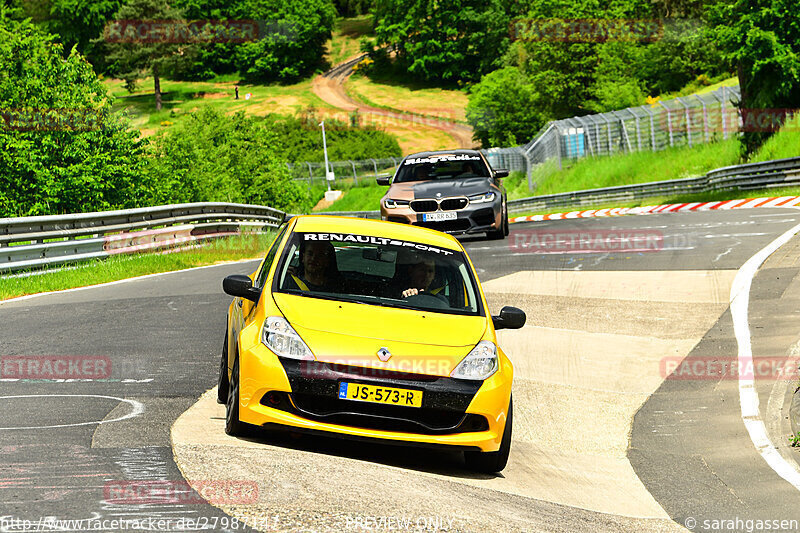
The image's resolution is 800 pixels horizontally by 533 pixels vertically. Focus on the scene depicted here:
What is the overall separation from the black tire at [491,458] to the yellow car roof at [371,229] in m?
1.68

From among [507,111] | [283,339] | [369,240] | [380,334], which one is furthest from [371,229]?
[507,111]

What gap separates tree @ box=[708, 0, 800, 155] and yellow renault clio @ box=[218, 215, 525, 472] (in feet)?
95.5

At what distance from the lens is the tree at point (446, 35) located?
394 ft

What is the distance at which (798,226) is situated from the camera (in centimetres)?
1978

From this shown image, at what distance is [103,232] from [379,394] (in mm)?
13943

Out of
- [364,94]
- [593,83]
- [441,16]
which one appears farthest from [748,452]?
[441,16]

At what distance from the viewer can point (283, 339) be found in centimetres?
657

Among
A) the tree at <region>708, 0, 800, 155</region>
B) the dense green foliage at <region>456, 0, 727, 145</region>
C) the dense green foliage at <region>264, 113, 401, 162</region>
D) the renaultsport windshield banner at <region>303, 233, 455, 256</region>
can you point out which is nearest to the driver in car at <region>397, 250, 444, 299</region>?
the renaultsport windshield banner at <region>303, 233, 455, 256</region>

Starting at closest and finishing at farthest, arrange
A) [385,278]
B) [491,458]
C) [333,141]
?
[491,458]
[385,278]
[333,141]

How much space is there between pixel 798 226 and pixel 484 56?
105 meters

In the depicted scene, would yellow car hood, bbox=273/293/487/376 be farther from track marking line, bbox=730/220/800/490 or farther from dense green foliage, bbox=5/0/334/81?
dense green foliage, bbox=5/0/334/81

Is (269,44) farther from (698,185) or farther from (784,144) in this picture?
(784,144)

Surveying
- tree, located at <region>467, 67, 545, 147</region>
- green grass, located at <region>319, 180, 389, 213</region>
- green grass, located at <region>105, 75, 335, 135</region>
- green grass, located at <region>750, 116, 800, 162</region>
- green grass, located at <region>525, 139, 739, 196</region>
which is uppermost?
green grass, located at <region>750, 116, 800, 162</region>

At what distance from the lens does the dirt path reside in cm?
10188
